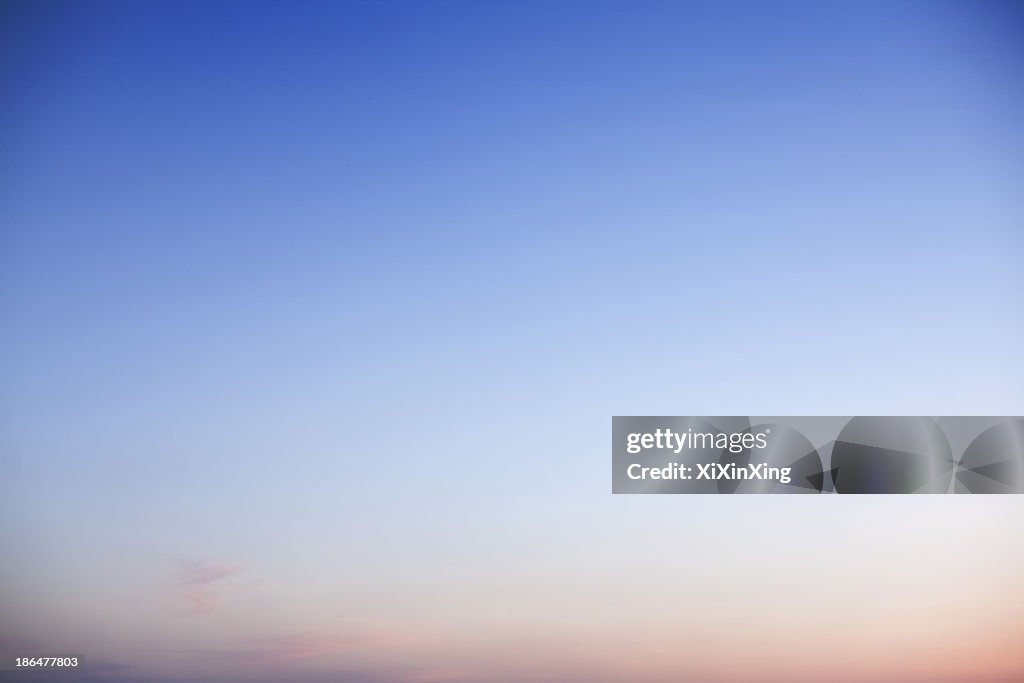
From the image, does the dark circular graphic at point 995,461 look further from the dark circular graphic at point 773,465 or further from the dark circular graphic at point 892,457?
the dark circular graphic at point 773,465

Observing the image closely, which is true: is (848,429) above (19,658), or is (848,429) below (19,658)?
above

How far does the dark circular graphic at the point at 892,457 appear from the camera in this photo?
24.0 m

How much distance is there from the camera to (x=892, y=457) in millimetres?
24062

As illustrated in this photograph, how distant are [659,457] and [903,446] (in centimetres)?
465

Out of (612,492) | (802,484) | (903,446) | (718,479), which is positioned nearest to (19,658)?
(612,492)

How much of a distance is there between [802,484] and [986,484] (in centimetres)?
340

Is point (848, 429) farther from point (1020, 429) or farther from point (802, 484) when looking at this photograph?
point (1020, 429)

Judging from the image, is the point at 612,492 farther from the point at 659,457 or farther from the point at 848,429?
the point at 848,429

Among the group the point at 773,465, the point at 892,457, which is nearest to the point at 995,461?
the point at 892,457

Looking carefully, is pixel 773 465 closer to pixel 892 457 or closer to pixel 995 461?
pixel 892 457

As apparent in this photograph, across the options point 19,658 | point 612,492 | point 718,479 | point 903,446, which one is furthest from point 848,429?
point 19,658

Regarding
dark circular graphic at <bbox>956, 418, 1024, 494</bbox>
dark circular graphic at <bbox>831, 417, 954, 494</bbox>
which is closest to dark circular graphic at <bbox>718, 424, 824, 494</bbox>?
dark circular graphic at <bbox>831, 417, 954, 494</bbox>

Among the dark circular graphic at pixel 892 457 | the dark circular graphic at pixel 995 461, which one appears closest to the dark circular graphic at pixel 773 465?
the dark circular graphic at pixel 892 457

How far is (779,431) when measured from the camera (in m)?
24.1
